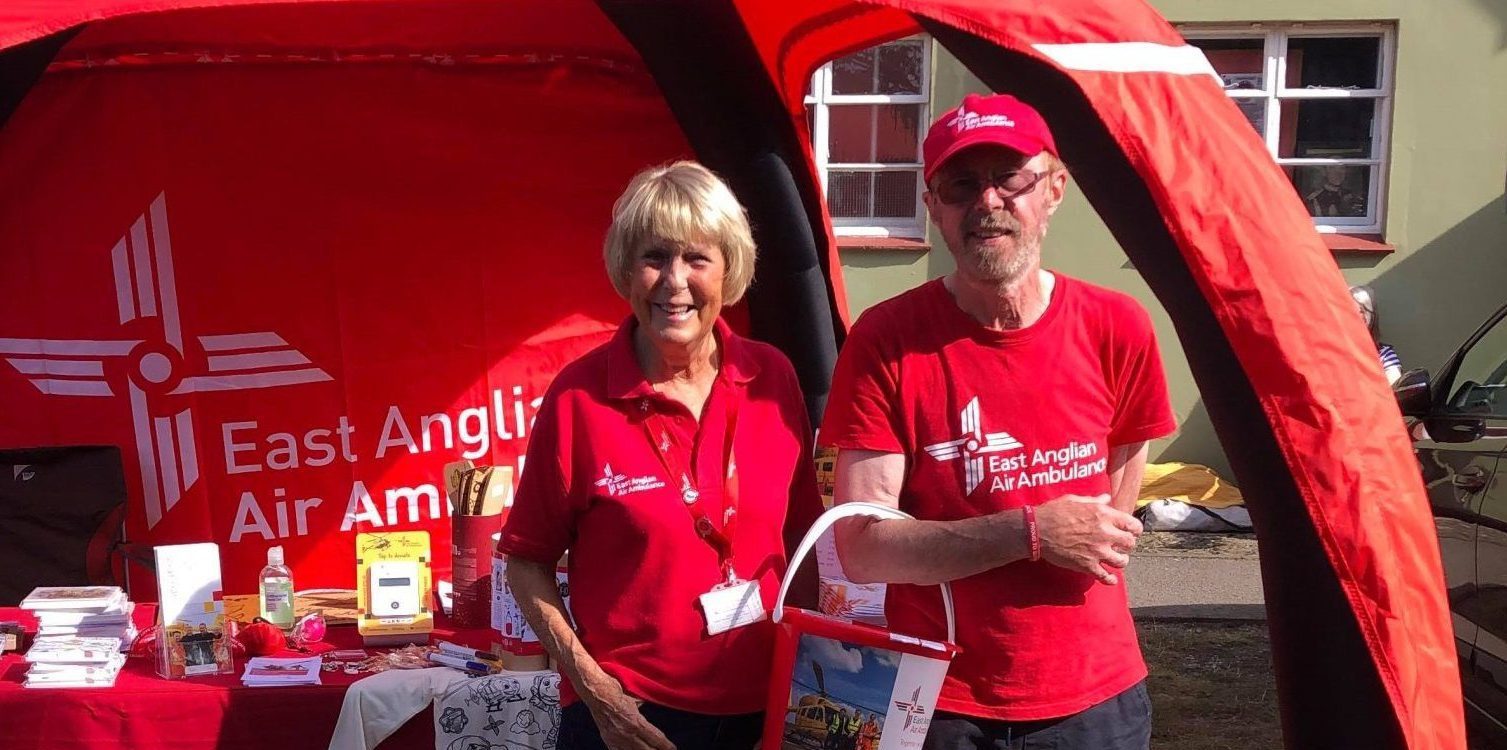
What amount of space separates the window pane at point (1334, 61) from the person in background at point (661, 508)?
6684 mm

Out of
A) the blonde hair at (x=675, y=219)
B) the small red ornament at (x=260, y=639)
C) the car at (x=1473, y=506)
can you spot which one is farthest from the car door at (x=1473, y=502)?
the small red ornament at (x=260, y=639)

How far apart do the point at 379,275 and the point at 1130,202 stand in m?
2.51

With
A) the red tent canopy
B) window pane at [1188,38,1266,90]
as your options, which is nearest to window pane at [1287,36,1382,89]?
window pane at [1188,38,1266,90]

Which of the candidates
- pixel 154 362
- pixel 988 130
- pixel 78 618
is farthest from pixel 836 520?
pixel 154 362

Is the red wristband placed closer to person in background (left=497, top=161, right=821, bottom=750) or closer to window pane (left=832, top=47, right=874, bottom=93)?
person in background (left=497, top=161, right=821, bottom=750)

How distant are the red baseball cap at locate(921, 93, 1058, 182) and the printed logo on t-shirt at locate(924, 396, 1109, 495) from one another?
35cm

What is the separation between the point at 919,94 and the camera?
7793mm

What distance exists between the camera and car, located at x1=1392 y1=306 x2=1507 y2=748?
3.34 metres

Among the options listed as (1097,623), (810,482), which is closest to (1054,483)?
(1097,623)

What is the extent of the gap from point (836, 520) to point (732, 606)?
0.24 m

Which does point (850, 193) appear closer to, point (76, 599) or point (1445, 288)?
point (1445, 288)

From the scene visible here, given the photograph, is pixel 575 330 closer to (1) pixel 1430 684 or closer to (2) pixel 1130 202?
(2) pixel 1130 202

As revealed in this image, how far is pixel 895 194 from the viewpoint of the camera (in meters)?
8.00

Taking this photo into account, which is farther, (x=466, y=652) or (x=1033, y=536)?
(x=466, y=652)
